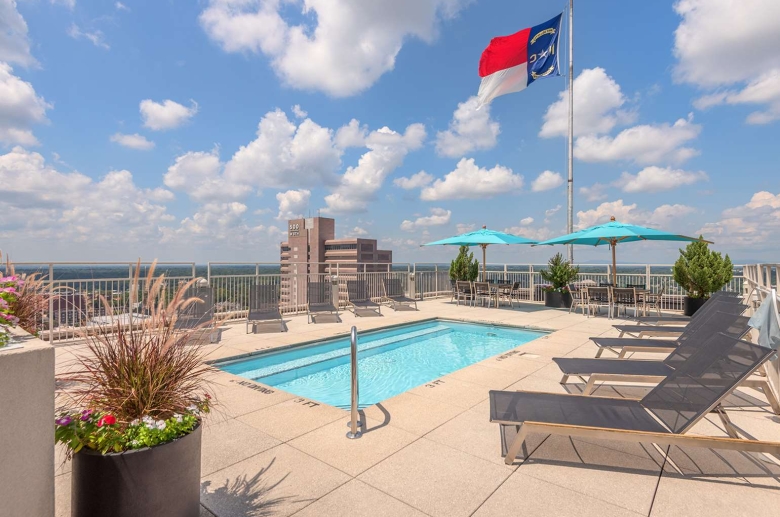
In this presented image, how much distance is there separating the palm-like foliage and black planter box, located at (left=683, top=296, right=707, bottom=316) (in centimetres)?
1187

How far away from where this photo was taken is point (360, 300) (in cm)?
1096

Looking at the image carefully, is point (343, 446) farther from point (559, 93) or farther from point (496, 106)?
point (496, 106)

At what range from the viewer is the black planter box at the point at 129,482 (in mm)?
1618

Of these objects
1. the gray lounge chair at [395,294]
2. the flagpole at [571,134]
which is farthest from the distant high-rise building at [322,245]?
the gray lounge chair at [395,294]

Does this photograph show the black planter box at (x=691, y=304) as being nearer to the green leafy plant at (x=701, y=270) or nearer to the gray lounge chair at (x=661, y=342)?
the green leafy plant at (x=701, y=270)

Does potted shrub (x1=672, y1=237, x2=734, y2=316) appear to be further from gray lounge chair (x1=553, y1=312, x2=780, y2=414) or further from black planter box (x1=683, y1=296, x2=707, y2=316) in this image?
gray lounge chair (x1=553, y1=312, x2=780, y2=414)

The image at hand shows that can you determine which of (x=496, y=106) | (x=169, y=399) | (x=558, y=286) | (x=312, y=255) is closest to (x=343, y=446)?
(x=169, y=399)

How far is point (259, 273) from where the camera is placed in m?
9.47

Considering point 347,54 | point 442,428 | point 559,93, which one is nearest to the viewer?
point 442,428

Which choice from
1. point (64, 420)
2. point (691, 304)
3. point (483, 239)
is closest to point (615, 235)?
point (691, 304)

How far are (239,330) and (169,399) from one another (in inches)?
264

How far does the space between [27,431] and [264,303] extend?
7687 millimetres

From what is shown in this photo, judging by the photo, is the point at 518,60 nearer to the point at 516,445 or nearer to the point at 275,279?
the point at 275,279

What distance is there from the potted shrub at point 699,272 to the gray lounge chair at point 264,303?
10.5 m
